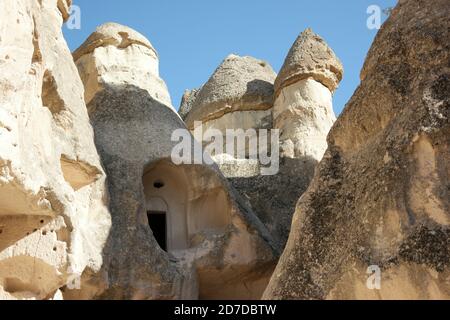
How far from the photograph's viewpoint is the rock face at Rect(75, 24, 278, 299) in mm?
7727

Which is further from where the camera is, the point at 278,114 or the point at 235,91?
the point at 235,91

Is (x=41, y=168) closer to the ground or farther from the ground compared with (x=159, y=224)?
closer to the ground

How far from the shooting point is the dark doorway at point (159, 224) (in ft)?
30.4

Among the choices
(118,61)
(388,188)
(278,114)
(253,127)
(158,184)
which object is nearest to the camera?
(388,188)

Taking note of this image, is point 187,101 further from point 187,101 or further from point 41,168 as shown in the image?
point 41,168

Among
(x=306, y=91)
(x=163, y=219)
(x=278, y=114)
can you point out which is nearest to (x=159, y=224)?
(x=163, y=219)

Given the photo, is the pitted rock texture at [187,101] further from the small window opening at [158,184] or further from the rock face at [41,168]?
the rock face at [41,168]

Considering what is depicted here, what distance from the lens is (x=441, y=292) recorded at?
4.02m

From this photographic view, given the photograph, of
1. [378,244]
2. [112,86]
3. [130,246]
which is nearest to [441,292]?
[378,244]

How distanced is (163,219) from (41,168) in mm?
3829

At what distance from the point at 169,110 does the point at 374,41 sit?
4344 millimetres

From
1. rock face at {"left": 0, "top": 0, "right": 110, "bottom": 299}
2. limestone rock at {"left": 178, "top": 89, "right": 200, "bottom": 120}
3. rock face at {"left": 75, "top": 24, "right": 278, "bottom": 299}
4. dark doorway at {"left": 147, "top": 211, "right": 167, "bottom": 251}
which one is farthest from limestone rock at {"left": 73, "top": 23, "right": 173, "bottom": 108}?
limestone rock at {"left": 178, "top": 89, "right": 200, "bottom": 120}

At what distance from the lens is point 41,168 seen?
5.62m

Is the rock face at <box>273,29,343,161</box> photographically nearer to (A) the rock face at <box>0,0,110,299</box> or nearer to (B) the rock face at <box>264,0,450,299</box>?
(A) the rock face at <box>0,0,110,299</box>
